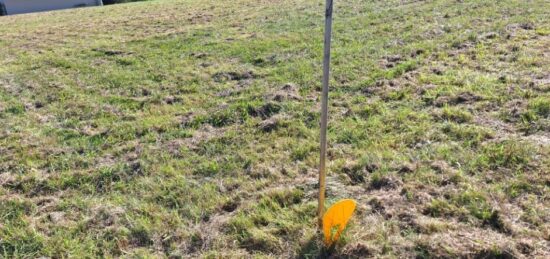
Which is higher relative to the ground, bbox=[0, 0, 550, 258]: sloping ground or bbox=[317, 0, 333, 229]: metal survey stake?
bbox=[317, 0, 333, 229]: metal survey stake

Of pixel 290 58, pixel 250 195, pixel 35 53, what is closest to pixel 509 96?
pixel 250 195

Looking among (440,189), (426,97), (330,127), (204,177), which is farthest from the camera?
(426,97)

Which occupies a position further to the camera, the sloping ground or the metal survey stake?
the sloping ground

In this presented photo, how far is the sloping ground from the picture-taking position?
256 cm

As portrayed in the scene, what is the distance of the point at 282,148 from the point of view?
12.0 feet

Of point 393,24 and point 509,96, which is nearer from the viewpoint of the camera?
point 509,96

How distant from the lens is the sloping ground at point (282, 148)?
2557 millimetres

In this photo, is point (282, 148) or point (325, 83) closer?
point (325, 83)

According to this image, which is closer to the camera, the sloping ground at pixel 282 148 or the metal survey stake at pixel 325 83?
the metal survey stake at pixel 325 83

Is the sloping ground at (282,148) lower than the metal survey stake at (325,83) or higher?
lower

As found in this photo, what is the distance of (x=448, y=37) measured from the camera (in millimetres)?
6516

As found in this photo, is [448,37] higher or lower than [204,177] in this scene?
higher

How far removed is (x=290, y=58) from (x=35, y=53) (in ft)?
17.2

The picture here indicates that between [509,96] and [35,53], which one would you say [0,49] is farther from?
[509,96]
